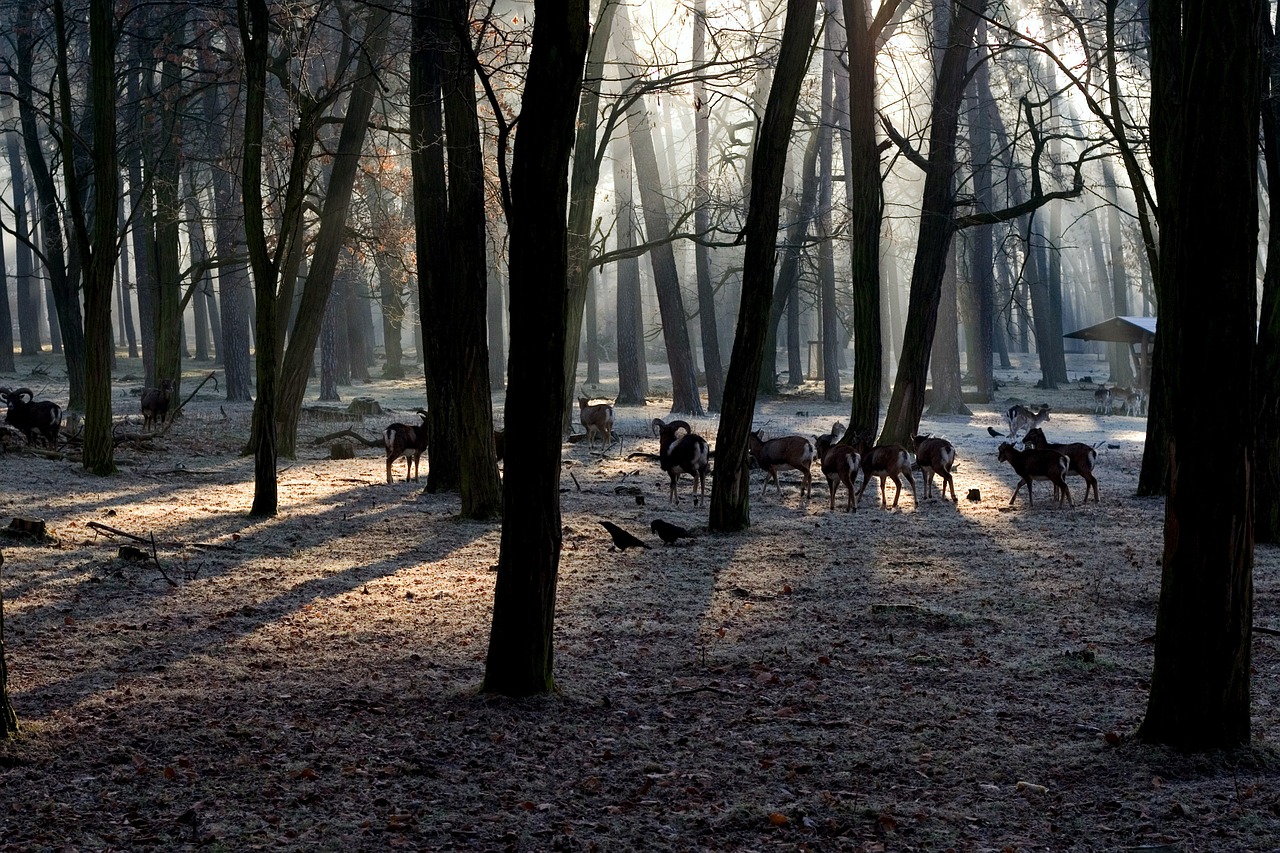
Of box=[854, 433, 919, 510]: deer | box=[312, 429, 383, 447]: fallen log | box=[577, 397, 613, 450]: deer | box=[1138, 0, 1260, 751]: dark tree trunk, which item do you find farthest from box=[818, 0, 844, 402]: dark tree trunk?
box=[1138, 0, 1260, 751]: dark tree trunk

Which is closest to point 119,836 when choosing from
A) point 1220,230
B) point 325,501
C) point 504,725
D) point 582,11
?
point 504,725

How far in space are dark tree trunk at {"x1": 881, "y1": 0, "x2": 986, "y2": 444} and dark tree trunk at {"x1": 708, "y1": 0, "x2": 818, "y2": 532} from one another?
5942mm

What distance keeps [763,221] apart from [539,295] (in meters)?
6.16

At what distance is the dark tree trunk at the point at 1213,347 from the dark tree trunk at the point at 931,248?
11949mm

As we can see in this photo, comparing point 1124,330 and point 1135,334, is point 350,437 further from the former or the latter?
point 1124,330

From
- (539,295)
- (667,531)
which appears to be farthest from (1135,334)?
(539,295)

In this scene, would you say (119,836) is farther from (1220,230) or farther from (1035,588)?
(1035,588)

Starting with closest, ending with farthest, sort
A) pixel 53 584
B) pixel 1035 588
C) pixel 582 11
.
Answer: pixel 582 11 < pixel 53 584 < pixel 1035 588

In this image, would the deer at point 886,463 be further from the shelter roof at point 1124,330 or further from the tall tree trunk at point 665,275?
the shelter roof at point 1124,330

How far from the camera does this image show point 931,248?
16875 millimetres

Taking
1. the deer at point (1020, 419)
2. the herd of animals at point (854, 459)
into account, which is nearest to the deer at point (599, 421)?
the herd of animals at point (854, 459)

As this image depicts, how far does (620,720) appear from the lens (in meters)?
5.55

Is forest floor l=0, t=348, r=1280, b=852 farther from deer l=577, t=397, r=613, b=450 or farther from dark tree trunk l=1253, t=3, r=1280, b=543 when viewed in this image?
deer l=577, t=397, r=613, b=450

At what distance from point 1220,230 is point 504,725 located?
3641mm
